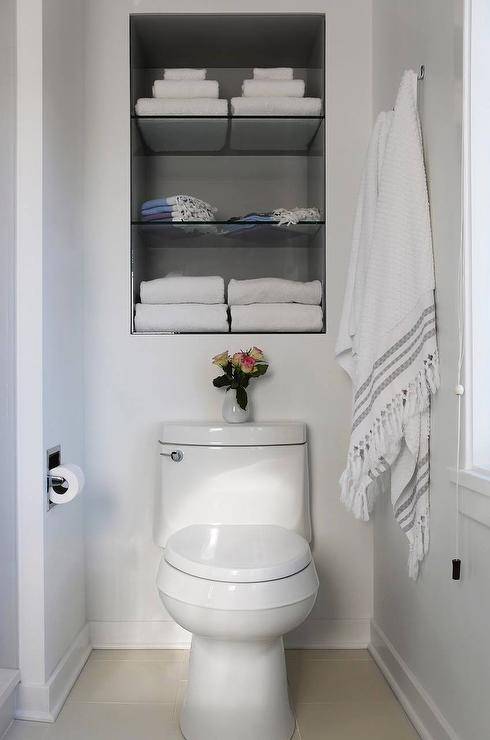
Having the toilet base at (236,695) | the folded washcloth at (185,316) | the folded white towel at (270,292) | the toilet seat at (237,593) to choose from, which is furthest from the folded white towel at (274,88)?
the toilet base at (236,695)

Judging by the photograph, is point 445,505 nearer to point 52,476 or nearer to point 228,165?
point 52,476

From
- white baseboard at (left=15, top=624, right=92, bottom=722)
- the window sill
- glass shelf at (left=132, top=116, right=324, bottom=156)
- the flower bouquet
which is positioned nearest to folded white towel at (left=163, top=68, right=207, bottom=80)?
glass shelf at (left=132, top=116, right=324, bottom=156)

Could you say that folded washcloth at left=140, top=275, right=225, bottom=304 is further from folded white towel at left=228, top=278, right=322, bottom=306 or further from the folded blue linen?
the folded blue linen

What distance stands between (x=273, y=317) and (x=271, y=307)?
34mm

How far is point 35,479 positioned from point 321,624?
3.60 ft

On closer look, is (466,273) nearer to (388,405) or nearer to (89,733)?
(388,405)

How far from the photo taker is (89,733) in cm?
167

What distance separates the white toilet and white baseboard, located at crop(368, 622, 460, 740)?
0.33 meters

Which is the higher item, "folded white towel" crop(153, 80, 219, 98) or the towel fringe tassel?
"folded white towel" crop(153, 80, 219, 98)

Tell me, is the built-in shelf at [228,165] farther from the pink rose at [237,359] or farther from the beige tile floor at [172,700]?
the beige tile floor at [172,700]

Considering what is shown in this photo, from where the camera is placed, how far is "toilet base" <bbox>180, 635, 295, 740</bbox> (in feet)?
5.23

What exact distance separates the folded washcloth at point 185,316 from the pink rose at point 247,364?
7.2 inches

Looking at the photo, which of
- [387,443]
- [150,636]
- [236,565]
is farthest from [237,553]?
[150,636]

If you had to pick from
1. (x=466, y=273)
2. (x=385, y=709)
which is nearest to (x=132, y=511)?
(x=385, y=709)
